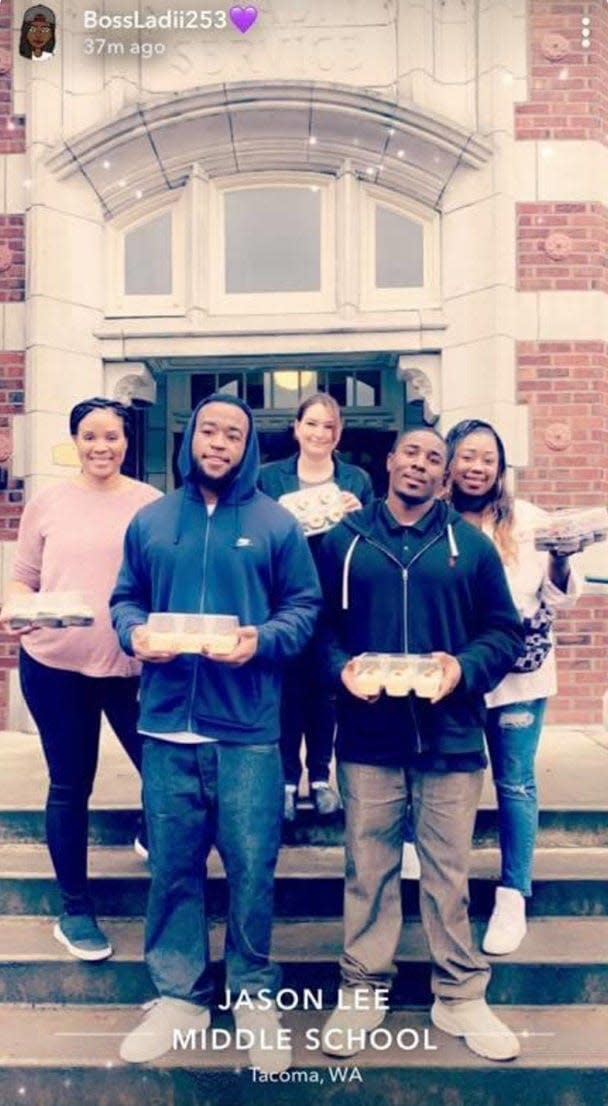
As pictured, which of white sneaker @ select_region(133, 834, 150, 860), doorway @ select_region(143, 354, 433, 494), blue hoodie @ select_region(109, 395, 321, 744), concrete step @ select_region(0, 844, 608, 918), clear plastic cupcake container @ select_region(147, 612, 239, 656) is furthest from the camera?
doorway @ select_region(143, 354, 433, 494)

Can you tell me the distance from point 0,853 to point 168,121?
440 cm

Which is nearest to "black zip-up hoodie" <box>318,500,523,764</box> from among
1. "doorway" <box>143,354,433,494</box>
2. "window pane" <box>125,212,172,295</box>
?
"window pane" <box>125,212,172,295</box>

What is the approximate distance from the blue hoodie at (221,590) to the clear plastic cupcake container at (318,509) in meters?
0.49

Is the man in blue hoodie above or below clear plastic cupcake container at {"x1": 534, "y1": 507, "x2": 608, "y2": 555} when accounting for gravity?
below

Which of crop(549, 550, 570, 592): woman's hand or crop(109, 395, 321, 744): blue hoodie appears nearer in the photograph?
crop(109, 395, 321, 744): blue hoodie

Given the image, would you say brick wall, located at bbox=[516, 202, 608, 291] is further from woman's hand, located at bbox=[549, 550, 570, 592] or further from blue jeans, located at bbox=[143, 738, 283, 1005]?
blue jeans, located at bbox=[143, 738, 283, 1005]

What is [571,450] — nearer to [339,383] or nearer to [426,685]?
[339,383]

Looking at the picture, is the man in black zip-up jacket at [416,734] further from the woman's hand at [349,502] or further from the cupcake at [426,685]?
the woman's hand at [349,502]

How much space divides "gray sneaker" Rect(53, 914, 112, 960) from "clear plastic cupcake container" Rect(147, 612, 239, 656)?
4.22 feet

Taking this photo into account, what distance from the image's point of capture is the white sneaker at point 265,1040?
281 centimetres

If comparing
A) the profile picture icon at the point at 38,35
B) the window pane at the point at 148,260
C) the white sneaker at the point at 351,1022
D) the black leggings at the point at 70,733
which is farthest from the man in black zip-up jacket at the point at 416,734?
the profile picture icon at the point at 38,35

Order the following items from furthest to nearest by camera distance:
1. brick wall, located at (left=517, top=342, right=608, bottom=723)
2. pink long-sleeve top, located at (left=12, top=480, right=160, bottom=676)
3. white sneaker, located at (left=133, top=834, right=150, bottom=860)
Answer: brick wall, located at (left=517, top=342, right=608, bottom=723), white sneaker, located at (left=133, top=834, right=150, bottom=860), pink long-sleeve top, located at (left=12, top=480, right=160, bottom=676)

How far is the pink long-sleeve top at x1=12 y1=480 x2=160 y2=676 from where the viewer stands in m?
3.09

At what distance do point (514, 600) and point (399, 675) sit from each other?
715 millimetres
